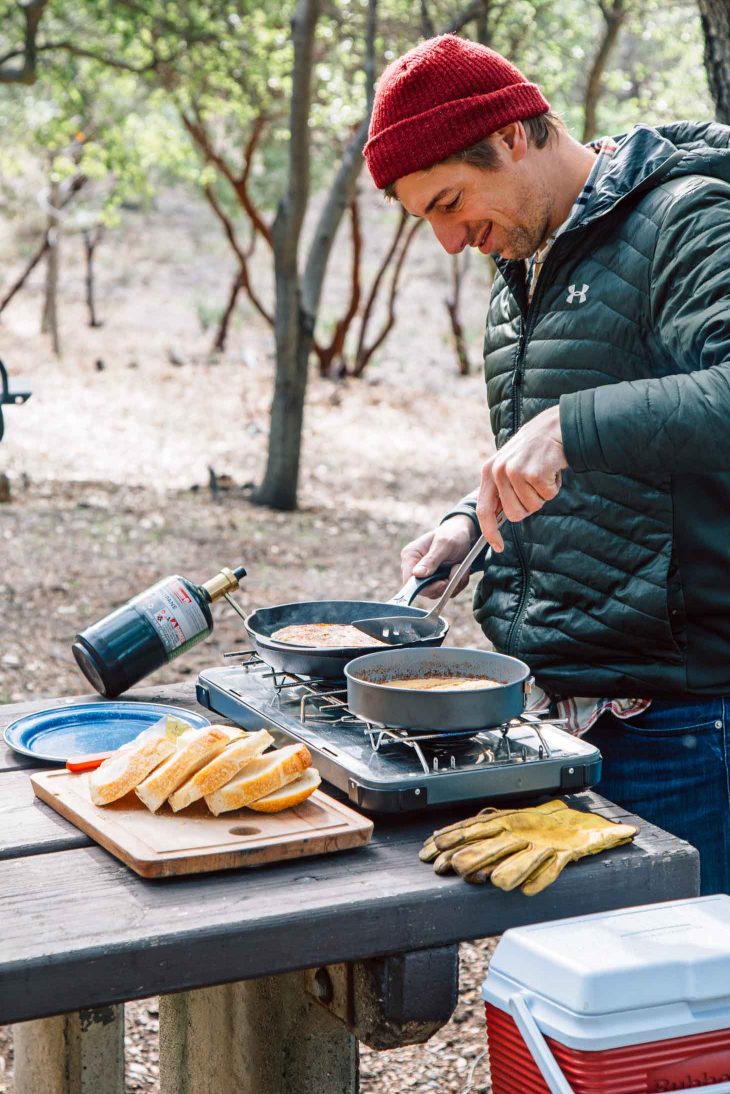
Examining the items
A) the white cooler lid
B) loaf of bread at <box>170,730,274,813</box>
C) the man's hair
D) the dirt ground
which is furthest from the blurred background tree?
the white cooler lid

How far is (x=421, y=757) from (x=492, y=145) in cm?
108

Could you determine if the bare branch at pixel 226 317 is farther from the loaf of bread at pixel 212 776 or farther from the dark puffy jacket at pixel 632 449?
the loaf of bread at pixel 212 776

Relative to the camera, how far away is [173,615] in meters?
2.41

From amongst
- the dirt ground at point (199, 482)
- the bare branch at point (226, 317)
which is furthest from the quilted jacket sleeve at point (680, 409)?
the bare branch at point (226, 317)

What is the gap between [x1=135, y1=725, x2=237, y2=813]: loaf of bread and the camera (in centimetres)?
175

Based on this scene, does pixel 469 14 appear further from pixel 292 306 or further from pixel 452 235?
pixel 452 235

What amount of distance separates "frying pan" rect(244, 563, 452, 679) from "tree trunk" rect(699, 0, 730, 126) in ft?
8.04

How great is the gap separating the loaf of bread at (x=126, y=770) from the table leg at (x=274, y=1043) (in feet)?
1.66

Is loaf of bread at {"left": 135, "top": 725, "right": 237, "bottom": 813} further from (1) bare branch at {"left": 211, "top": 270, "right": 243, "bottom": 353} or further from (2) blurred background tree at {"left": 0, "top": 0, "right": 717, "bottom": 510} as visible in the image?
(1) bare branch at {"left": 211, "top": 270, "right": 243, "bottom": 353}

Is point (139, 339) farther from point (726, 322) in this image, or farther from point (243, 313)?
point (726, 322)

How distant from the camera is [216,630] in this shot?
21.9 ft

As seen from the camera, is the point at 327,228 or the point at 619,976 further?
the point at 327,228

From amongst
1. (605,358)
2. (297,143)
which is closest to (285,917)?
(605,358)

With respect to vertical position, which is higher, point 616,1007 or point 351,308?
point 351,308
